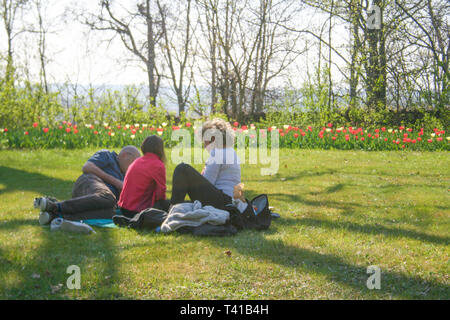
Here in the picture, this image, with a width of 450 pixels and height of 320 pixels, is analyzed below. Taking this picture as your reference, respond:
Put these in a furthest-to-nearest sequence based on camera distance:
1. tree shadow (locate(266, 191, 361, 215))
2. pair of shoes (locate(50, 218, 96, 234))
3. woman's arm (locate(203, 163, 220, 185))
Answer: tree shadow (locate(266, 191, 361, 215)) < woman's arm (locate(203, 163, 220, 185)) < pair of shoes (locate(50, 218, 96, 234))

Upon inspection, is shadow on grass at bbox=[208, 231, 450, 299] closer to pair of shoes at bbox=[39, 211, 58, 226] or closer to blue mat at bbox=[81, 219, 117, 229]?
blue mat at bbox=[81, 219, 117, 229]

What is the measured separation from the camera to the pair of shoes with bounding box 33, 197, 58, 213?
13.7 ft

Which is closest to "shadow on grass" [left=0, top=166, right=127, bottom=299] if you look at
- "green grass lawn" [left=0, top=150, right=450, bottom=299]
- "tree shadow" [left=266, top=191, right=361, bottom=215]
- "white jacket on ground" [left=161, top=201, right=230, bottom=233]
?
"green grass lawn" [left=0, top=150, right=450, bottom=299]

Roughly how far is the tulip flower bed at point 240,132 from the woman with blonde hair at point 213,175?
219 inches

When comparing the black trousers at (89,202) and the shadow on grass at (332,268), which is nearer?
the shadow on grass at (332,268)

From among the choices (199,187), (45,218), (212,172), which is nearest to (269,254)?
(199,187)

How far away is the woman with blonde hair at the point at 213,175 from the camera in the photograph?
441 cm

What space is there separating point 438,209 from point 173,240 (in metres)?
3.31

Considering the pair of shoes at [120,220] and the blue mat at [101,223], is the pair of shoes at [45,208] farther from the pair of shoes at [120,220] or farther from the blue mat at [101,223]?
the pair of shoes at [120,220]

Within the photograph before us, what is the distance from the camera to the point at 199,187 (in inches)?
174

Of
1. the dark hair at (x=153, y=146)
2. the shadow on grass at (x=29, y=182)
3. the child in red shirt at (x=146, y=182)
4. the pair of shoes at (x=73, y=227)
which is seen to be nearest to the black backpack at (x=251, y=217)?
the child in red shirt at (x=146, y=182)

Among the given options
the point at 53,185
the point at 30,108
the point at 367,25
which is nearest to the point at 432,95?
the point at 367,25

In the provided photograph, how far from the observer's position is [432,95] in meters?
11.9

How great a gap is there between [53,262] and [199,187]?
1710 millimetres
